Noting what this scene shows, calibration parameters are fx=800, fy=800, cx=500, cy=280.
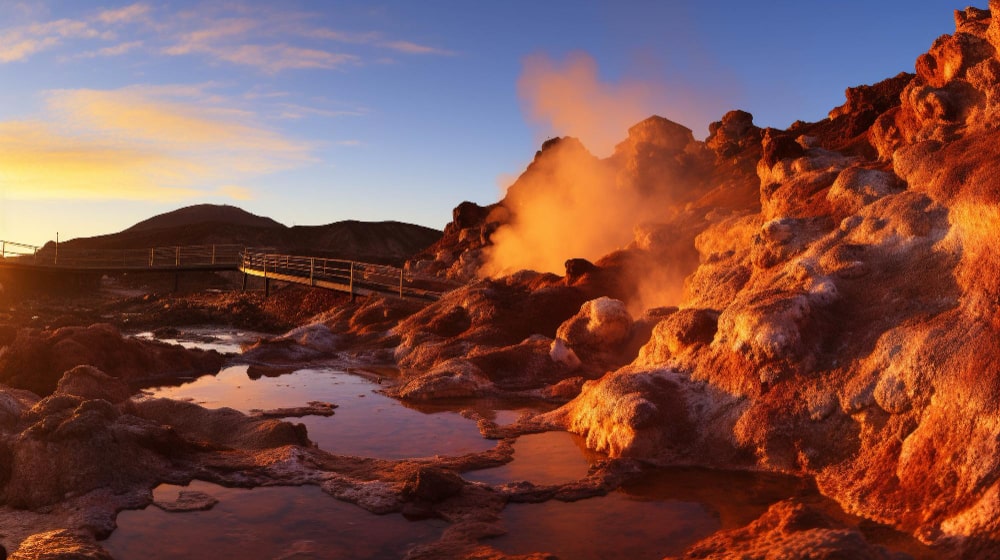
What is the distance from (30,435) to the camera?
7.38 m

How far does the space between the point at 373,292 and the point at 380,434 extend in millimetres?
14665

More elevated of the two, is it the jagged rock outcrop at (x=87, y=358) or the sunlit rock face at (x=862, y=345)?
the sunlit rock face at (x=862, y=345)

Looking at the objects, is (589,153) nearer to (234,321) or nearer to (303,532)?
(234,321)

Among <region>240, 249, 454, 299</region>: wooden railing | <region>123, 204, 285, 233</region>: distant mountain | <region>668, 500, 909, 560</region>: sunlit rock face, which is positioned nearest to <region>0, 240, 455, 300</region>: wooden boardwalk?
<region>240, 249, 454, 299</region>: wooden railing

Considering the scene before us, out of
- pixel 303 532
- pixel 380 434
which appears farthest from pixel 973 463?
pixel 380 434

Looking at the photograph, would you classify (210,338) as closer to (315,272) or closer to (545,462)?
(315,272)

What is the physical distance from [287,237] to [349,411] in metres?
71.3

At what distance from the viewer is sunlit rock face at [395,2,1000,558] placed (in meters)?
6.30

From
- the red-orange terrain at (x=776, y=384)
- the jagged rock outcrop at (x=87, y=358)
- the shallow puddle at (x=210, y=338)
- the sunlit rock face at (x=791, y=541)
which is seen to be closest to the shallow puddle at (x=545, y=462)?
the red-orange terrain at (x=776, y=384)

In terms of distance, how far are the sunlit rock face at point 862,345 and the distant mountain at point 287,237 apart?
48.5m

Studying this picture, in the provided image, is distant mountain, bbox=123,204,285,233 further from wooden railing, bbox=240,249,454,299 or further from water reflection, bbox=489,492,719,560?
water reflection, bbox=489,492,719,560

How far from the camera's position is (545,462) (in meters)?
8.75

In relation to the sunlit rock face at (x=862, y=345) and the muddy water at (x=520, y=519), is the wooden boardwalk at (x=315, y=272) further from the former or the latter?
the muddy water at (x=520, y=519)

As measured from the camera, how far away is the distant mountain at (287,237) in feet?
236
